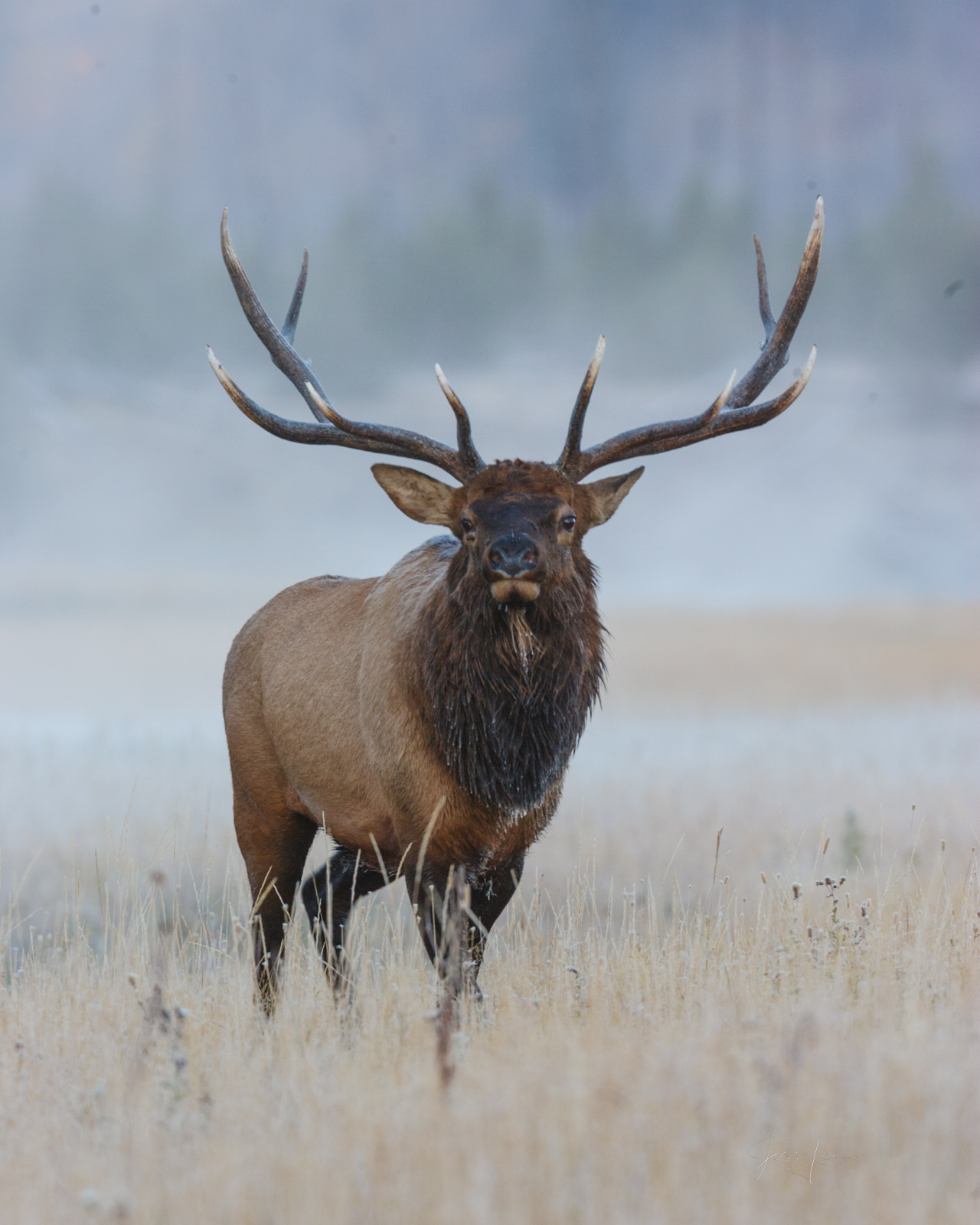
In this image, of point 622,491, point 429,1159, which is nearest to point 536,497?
point 622,491

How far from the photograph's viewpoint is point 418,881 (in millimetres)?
4859

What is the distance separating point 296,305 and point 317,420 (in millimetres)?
1083

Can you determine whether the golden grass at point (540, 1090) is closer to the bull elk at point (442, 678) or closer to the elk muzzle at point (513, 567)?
the bull elk at point (442, 678)

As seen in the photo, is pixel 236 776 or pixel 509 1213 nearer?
pixel 509 1213

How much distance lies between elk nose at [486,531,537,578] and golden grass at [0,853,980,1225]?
5.14 feet

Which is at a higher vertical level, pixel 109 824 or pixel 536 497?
pixel 536 497

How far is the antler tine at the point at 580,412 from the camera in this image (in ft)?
16.6

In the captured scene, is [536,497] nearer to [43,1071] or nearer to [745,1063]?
[745,1063]

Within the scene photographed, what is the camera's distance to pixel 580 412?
5066 millimetres

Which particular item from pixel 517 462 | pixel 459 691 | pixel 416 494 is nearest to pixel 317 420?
pixel 416 494

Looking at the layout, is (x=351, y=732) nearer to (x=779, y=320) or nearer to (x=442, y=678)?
(x=442, y=678)

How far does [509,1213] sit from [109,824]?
3702 mm
